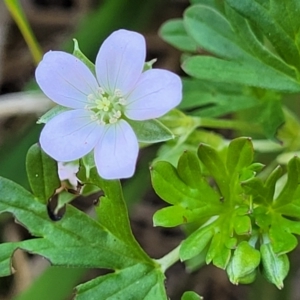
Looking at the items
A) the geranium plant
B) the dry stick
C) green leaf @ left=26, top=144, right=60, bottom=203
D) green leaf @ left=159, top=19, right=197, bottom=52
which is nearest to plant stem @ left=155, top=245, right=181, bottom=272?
the geranium plant

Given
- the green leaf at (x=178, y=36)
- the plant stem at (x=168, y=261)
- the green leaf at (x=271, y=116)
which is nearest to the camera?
the plant stem at (x=168, y=261)

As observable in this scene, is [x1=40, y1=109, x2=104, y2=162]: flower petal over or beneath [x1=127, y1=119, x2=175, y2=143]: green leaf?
over

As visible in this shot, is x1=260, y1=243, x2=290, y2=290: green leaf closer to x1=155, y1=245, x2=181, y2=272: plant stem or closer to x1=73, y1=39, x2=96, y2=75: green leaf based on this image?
x1=155, y1=245, x2=181, y2=272: plant stem

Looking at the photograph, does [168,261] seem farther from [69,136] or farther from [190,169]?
[69,136]

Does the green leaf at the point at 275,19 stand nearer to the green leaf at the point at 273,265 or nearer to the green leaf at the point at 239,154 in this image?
the green leaf at the point at 239,154

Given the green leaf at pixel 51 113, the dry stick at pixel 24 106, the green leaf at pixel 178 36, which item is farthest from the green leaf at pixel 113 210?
the dry stick at pixel 24 106

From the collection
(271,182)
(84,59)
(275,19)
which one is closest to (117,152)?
(84,59)
